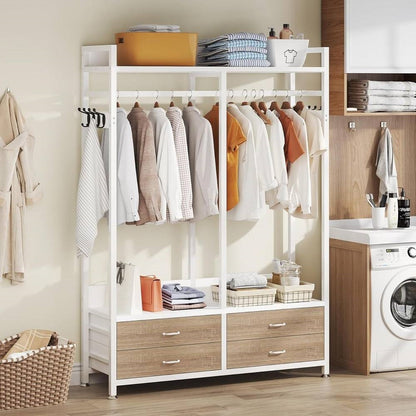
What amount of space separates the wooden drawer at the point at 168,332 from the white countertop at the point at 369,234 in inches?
38.5

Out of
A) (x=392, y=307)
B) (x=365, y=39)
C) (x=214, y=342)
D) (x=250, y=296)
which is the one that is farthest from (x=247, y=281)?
(x=365, y=39)

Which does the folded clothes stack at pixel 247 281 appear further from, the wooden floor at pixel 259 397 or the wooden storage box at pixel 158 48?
the wooden storage box at pixel 158 48

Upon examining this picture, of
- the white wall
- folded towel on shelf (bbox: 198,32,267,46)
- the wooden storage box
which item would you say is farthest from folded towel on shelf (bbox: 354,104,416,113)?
the wooden storage box

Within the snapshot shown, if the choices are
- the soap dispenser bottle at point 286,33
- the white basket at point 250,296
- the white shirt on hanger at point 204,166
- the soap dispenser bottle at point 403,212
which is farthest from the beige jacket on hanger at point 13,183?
the soap dispenser bottle at point 403,212

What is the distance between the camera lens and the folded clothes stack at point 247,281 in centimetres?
500

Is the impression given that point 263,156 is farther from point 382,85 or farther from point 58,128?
point 58,128

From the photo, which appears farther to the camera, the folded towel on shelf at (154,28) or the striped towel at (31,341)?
the folded towel on shelf at (154,28)

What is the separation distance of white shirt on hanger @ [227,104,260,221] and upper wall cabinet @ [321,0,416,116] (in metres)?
0.73

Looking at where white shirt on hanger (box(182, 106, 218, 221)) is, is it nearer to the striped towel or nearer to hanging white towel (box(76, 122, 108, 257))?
hanging white towel (box(76, 122, 108, 257))

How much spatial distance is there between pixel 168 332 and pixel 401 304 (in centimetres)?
148

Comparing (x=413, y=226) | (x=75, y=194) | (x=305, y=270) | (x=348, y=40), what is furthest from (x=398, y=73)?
(x=75, y=194)

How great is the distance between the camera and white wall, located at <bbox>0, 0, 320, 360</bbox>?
4.80 m

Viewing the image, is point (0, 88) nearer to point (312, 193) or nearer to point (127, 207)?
point (127, 207)

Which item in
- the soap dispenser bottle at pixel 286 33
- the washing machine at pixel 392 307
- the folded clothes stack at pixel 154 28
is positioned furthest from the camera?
the washing machine at pixel 392 307
